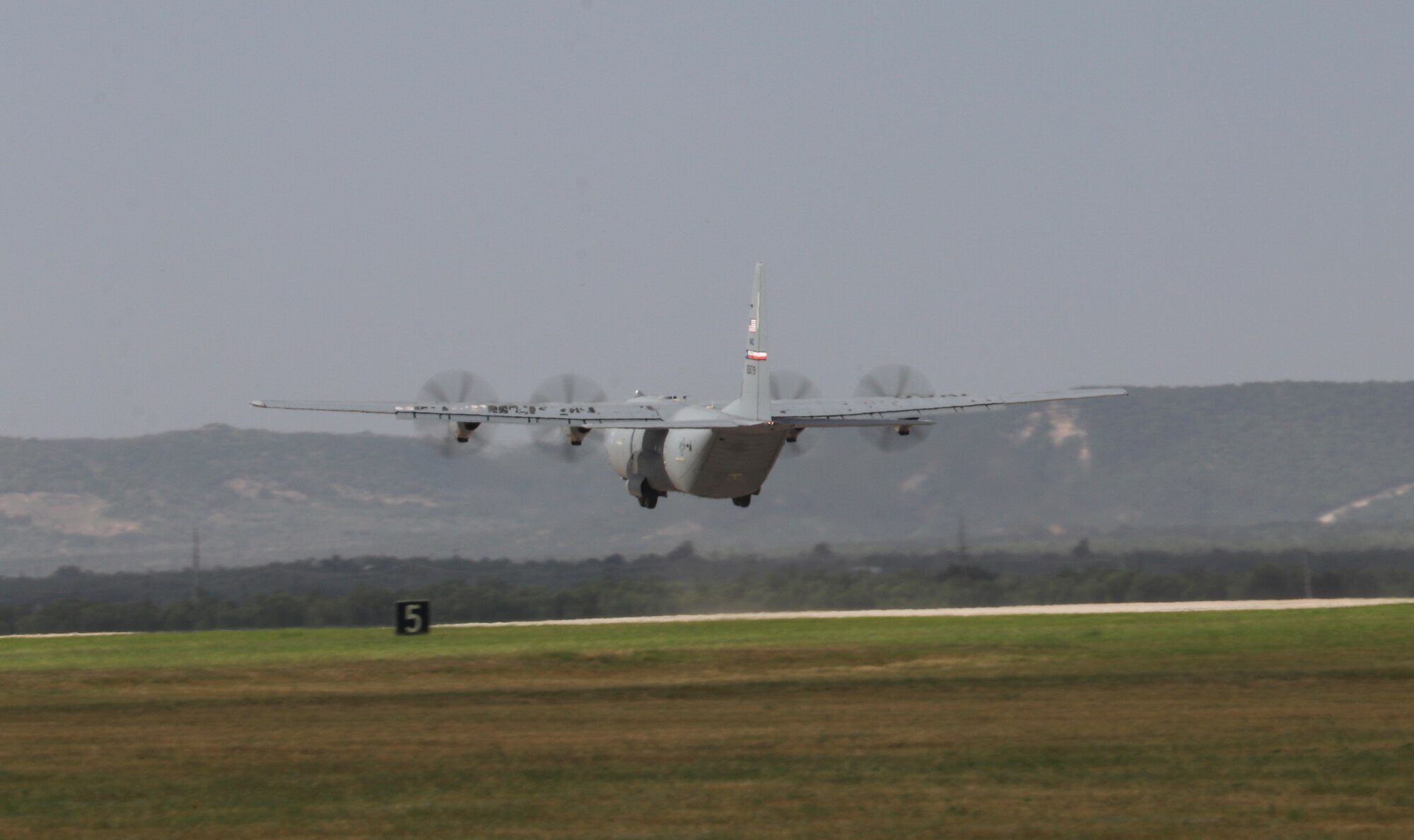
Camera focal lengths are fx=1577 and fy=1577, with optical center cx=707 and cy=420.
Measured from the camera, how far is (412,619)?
5753 cm

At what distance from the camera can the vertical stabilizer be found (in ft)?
174

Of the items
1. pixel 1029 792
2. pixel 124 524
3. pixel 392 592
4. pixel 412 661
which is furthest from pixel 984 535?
pixel 124 524

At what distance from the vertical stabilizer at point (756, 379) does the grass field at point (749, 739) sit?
27.7 feet

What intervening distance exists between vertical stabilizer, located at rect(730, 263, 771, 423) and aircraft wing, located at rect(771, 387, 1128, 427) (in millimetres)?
1345

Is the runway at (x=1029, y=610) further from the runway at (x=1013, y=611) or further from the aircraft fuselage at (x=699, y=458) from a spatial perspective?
the aircraft fuselage at (x=699, y=458)

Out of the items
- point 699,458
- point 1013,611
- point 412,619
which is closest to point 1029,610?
point 1013,611

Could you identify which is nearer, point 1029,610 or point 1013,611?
point 1013,611

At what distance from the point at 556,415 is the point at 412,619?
9.75 meters

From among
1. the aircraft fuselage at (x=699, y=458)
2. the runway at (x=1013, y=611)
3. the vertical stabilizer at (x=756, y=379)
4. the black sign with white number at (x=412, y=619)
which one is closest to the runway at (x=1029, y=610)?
the runway at (x=1013, y=611)

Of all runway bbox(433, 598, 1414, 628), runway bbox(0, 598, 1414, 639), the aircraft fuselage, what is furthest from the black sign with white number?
the aircraft fuselage

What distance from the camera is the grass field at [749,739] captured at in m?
21.5

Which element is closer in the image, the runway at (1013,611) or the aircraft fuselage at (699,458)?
the aircraft fuselage at (699,458)

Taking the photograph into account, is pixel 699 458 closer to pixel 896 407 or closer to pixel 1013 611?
pixel 896 407

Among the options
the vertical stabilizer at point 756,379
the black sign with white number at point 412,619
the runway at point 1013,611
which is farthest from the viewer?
the runway at point 1013,611
